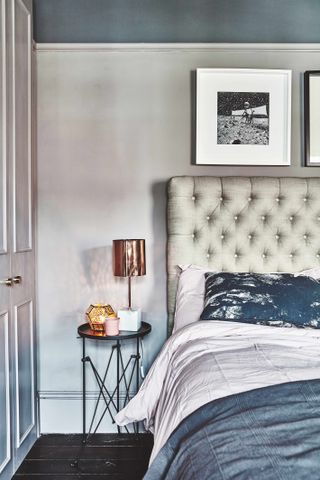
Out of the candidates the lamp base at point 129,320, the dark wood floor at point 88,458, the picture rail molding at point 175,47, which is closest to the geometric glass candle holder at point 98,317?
the lamp base at point 129,320

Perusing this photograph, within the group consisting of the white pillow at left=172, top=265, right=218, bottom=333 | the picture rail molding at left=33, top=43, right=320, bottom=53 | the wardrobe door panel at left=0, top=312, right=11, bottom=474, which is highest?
the picture rail molding at left=33, top=43, right=320, bottom=53

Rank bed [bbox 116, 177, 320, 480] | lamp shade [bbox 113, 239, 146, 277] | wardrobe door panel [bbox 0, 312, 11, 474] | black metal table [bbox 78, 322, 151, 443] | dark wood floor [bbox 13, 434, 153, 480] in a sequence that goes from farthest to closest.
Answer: black metal table [bbox 78, 322, 151, 443] → lamp shade [bbox 113, 239, 146, 277] → dark wood floor [bbox 13, 434, 153, 480] → wardrobe door panel [bbox 0, 312, 11, 474] → bed [bbox 116, 177, 320, 480]

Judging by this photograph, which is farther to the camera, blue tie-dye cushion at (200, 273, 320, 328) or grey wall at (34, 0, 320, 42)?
grey wall at (34, 0, 320, 42)

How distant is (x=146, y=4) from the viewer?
2.89 m

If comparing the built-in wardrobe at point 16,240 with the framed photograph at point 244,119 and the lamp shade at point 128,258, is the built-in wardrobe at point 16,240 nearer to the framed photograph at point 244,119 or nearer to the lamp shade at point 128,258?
the lamp shade at point 128,258

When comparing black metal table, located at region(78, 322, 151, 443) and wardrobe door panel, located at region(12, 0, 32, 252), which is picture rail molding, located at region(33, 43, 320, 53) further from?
black metal table, located at region(78, 322, 151, 443)

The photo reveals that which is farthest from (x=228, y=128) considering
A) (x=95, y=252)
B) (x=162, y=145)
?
(x=95, y=252)

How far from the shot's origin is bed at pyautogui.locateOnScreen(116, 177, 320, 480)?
105 centimetres

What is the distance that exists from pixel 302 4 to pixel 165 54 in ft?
3.11

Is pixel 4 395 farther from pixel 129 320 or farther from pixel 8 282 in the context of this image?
pixel 129 320

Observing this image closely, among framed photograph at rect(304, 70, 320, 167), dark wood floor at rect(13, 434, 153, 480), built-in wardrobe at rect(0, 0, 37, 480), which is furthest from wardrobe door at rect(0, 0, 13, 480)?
framed photograph at rect(304, 70, 320, 167)

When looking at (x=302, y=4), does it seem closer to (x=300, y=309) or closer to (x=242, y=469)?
(x=300, y=309)

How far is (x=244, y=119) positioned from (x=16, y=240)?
1.58m

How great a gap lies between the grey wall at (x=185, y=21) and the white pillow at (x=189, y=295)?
151 centimetres
